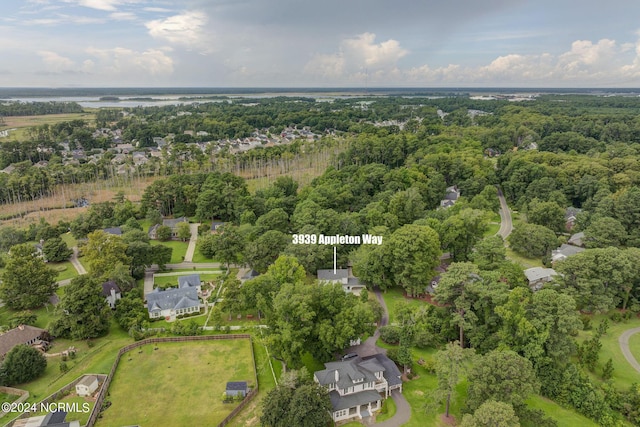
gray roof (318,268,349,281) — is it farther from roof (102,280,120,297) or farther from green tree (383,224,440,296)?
roof (102,280,120,297)

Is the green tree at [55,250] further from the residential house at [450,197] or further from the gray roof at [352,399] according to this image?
the residential house at [450,197]

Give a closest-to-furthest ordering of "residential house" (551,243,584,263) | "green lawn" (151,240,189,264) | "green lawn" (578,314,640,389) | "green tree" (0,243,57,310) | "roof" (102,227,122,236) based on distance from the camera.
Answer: "green lawn" (578,314,640,389) < "green tree" (0,243,57,310) < "residential house" (551,243,584,263) < "green lawn" (151,240,189,264) < "roof" (102,227,122,236)

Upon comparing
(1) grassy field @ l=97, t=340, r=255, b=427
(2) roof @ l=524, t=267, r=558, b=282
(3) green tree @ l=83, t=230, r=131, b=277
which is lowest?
(1) grassy field @ l=97, t=340, r=255, b=427

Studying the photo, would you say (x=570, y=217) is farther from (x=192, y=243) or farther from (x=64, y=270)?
(x=64, y=270)

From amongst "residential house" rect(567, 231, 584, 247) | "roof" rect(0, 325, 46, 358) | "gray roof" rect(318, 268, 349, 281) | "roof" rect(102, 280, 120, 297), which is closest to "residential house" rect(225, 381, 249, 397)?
"gray roof" rect(318, 268, 349, 281)

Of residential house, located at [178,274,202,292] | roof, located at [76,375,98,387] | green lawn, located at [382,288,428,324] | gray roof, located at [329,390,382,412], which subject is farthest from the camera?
residential house, located at [178,274,202,292]

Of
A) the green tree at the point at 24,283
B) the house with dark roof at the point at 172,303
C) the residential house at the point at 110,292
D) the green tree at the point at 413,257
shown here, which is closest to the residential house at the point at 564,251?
the green tree at the point at 413,257

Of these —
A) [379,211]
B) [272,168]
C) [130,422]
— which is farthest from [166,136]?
[130,422]
